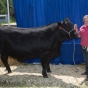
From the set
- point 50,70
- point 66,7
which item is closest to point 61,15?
point 66,7

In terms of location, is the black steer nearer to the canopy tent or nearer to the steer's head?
the steer's head

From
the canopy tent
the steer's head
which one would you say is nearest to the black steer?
the steer's head

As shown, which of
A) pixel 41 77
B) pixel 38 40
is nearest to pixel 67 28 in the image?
pixel 38 40

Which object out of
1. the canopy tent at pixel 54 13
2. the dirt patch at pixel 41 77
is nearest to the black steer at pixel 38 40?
the dirt patch at pixel 41 77

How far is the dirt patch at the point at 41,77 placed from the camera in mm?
5791

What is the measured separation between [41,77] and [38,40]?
95cm

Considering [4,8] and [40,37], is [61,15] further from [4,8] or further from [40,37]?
[4,8]

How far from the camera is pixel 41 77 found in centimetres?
630

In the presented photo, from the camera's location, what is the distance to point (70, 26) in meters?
6.16

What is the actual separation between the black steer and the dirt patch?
13.7 inches

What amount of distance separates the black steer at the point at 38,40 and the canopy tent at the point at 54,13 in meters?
1.10

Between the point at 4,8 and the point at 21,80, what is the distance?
40.7 metres

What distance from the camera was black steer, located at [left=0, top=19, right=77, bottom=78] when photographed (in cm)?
618

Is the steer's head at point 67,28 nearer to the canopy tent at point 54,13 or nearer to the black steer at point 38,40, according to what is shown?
the black steer at point 38,40
